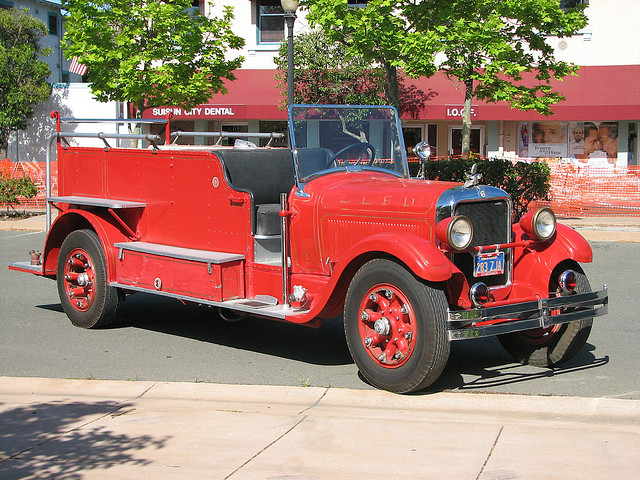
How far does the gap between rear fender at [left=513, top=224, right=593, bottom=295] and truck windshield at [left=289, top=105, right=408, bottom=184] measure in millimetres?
1535

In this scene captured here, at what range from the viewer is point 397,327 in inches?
235

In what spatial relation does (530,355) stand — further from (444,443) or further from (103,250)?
(103,250)

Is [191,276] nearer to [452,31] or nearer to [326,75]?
[452,31]

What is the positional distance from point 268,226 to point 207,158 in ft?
2.84

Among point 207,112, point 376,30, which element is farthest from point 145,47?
point 376,30

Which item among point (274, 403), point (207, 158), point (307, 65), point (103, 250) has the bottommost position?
point (274, 403)

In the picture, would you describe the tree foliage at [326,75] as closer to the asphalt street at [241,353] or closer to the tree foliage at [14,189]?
the tree foliage at [14,189]

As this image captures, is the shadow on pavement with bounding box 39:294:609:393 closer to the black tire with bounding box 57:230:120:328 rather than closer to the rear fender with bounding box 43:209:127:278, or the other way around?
the black tire with bounding box 57:230:120:328

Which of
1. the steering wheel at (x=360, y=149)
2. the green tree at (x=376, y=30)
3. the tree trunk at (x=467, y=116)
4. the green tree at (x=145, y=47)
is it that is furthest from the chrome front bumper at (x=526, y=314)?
the green tree at (x=145, y=47)

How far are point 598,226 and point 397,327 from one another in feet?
42.8

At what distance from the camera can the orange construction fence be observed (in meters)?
20.3

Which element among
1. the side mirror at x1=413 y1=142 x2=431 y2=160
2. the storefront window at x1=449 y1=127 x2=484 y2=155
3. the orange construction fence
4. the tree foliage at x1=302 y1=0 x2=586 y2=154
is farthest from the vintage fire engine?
the storefront window at x1=449 y1=127 x2=484 y2=155

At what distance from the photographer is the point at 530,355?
6.86m

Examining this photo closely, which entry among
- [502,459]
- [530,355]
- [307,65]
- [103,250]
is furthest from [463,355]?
[307,65]
